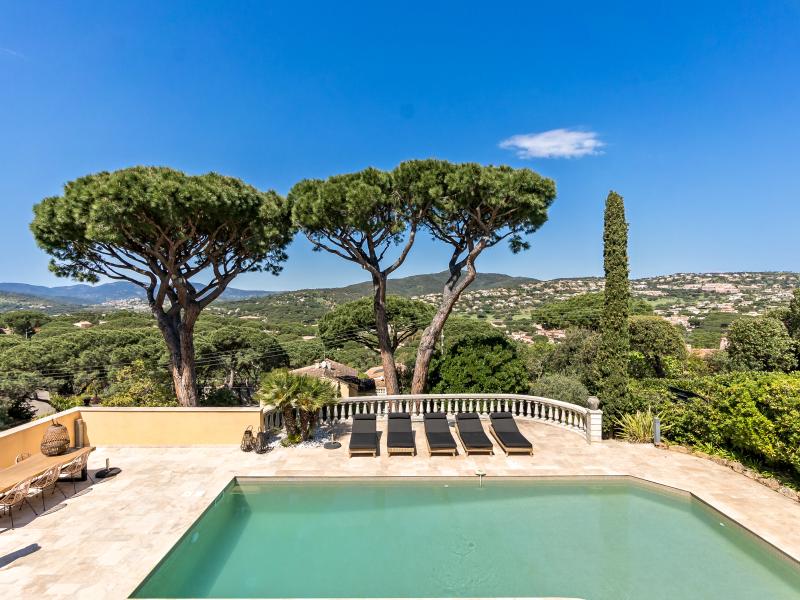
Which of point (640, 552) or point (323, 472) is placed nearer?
point (640, 552)

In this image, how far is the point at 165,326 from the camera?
14320mm

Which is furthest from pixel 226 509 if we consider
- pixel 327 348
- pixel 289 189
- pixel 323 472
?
pixel 327 348

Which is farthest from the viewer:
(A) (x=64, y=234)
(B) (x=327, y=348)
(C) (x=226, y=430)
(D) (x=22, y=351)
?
(B) (x=327, y=348)

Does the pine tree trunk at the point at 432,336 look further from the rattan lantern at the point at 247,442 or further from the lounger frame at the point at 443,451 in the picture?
the rattan lantern at the point at 247,442

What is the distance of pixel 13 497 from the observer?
6.93 meters

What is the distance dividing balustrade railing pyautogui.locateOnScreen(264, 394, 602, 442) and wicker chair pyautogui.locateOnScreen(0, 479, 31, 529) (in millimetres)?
5677

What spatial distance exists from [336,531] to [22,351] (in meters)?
26.8

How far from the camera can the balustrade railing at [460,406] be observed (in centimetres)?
1236

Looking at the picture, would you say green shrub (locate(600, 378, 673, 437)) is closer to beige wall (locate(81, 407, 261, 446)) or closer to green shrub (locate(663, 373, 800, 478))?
green shrub (locate(663, 373, 800, 478))

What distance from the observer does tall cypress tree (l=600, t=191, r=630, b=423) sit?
11656mm

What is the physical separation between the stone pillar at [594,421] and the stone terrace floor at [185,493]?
0.24 metres

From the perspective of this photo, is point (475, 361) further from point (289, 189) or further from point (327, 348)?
point (327, 348)

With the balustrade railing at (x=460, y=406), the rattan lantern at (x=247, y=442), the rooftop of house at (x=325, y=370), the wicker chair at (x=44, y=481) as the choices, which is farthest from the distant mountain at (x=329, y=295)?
the wicker chair at (x=44, y=481)

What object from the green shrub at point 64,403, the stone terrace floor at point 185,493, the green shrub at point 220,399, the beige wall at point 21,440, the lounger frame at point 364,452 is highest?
the beige wall at point 21,440
